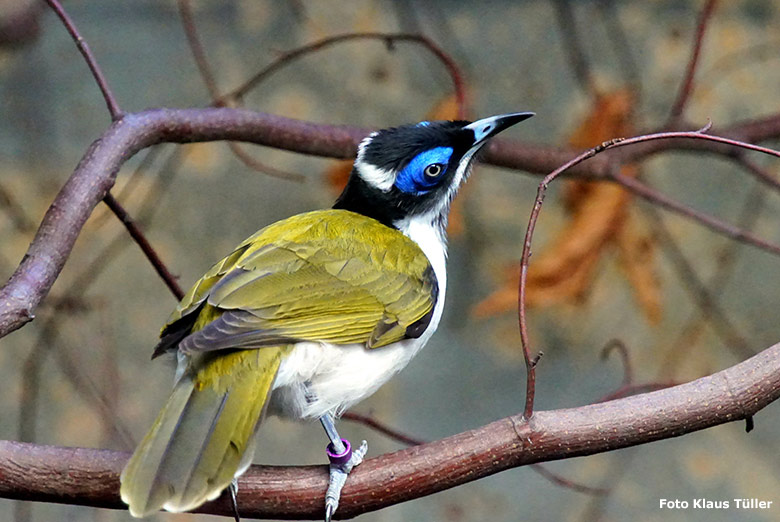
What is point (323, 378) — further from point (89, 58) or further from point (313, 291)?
point (89, 58)

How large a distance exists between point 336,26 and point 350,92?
27 centimetres

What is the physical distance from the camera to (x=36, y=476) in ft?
5.89

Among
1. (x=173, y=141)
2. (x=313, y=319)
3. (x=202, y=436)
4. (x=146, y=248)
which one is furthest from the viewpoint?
(x=173, y=141)

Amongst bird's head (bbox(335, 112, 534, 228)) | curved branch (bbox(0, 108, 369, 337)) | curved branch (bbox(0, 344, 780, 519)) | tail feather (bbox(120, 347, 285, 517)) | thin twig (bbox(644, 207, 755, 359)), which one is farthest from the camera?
thin twig (bbox(644, 207, 755, 359))

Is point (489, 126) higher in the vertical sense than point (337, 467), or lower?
higher

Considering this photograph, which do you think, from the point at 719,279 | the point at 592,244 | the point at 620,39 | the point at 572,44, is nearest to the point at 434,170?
the point at 592,244

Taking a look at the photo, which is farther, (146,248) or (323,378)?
(146,248)

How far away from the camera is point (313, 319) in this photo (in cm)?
211

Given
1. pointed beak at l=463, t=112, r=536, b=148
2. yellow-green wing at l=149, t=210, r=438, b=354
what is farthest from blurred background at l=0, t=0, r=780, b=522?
yellow-green wing at l=149, t=210, r=438, b=354

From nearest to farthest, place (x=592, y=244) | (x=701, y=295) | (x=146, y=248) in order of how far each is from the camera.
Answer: (x=146, y=248) → (x=592, y=244) → (x=701, y=295)

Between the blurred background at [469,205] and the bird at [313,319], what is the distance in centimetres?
116

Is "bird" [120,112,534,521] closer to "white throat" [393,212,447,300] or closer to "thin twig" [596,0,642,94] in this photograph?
"white throat" [393,212,447,300]

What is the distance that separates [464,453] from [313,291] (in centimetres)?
55

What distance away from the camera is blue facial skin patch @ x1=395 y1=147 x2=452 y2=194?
2.60 m
